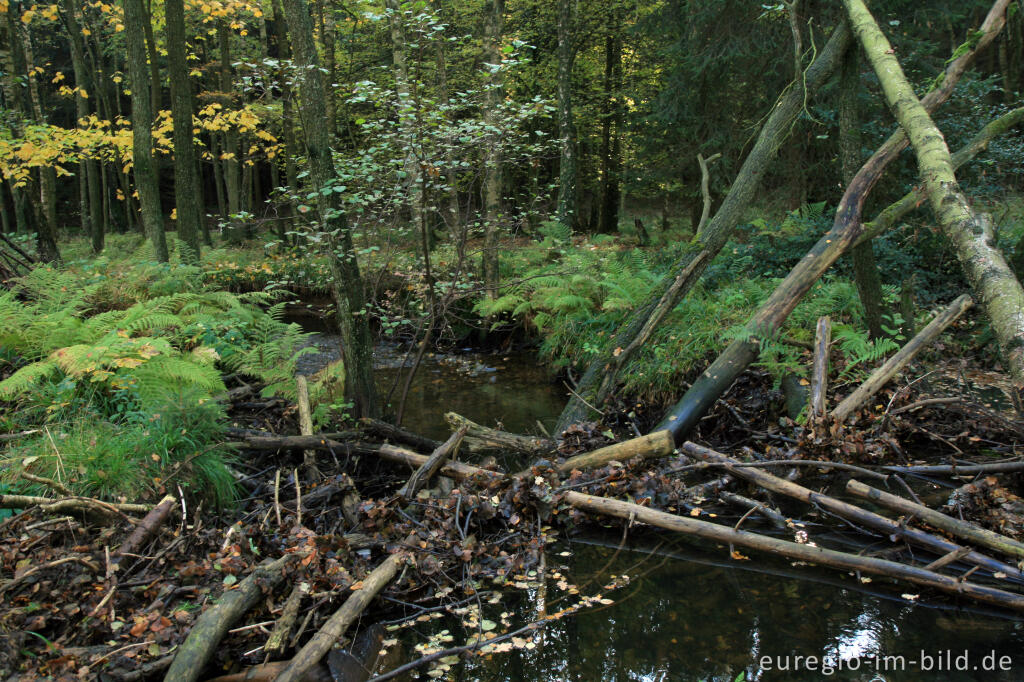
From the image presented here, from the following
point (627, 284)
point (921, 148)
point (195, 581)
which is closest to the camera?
point (921, 148)

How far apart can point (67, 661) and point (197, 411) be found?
6.76 ft

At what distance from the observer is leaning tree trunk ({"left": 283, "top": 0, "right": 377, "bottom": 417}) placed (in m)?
5.46

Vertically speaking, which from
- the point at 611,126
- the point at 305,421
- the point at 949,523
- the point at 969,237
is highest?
the point at 611,126

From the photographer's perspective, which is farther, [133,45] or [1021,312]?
[133,45]

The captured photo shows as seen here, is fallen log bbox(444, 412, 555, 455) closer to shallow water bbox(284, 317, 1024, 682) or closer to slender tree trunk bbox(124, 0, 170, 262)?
shallow water bbox(284, 317, 1024, 682)

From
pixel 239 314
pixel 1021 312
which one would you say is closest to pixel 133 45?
pixel 239 314

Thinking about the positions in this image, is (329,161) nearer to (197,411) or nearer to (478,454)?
(197,411)

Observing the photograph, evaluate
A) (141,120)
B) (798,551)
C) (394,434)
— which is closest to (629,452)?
(798,551)

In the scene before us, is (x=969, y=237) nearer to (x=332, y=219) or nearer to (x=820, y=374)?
(x=820, y=374)

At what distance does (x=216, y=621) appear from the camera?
3145 mm

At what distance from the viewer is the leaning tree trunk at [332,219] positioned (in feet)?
17.9

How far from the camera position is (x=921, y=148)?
288 cm

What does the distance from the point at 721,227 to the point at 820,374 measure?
1710mm

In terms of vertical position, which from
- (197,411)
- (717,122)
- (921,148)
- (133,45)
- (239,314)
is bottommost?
(197,411)
